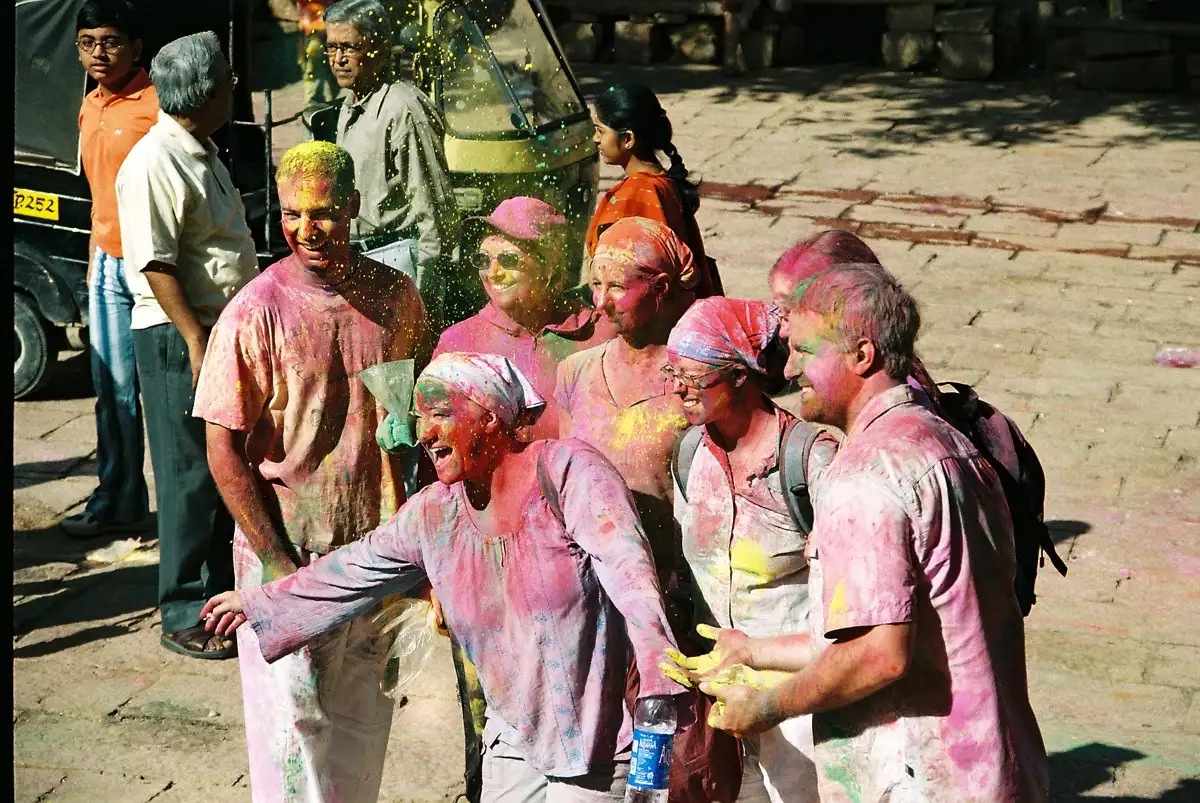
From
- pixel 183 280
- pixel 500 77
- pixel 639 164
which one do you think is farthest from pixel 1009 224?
pixel 183 280

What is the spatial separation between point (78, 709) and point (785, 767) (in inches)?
104

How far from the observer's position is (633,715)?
3309mm

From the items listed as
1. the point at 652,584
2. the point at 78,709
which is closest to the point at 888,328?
the point at 652,584

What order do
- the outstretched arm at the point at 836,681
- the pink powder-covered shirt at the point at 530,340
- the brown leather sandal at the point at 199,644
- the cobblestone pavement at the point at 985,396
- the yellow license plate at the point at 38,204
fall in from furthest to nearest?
1. the yellow license plate at the point at 38,204
2. the brown leather sandal at the point at 199,644
3. the cobblestone pavement at the point at 985,396
4. the pink powder-covered shirt at the point at 530,340
5. the outstretched arm at the point at 836,681

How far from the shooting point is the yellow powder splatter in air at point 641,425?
158 inches

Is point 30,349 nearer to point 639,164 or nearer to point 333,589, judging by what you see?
point 639,164

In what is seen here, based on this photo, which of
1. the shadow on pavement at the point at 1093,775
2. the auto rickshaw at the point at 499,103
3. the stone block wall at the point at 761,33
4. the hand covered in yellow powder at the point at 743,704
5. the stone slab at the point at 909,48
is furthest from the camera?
the stone slab at the point at 909,48

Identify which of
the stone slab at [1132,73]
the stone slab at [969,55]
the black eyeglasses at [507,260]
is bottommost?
the black eyeglasses at [507,260]

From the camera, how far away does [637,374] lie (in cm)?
408

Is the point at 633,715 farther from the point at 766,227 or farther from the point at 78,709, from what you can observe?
the point at 766,227

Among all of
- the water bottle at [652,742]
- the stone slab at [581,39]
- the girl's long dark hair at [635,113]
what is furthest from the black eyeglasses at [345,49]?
the stone slab at [581,39]

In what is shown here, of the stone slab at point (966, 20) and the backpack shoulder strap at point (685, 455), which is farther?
the stone slab at point (966, 20)

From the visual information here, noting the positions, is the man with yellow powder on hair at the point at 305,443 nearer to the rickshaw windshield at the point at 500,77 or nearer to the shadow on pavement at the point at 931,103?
the rickshaw windshield at the point at 500,77

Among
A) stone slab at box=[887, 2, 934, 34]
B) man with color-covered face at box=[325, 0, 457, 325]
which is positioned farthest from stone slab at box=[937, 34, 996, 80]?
man with color-covered face at box=[325, 0, 457, 325]
